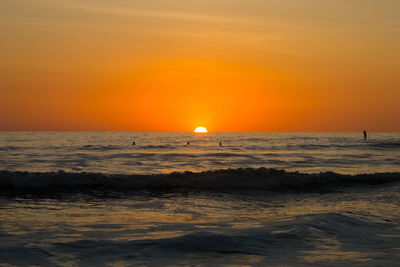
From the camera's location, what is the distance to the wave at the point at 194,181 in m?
15.8

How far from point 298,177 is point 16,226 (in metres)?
12.5

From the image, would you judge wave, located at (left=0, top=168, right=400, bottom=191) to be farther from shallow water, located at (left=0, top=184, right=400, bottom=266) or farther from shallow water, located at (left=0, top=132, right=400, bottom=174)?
shallow water, located at (left=0, top=132, right=400, bottom=174)

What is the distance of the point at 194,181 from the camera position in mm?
16875

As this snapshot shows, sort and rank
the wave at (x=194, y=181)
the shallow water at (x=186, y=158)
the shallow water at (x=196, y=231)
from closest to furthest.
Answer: the shallow water at (x=196, y=231) < the wave at (x=194, y=181) < the shallow water at (x=186, y=158)

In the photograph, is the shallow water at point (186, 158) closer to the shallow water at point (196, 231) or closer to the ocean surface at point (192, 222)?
the ocean surface at point (192, 222)

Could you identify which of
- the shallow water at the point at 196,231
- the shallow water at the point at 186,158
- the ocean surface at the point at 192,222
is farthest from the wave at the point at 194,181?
the shallow water at the point at 186,158

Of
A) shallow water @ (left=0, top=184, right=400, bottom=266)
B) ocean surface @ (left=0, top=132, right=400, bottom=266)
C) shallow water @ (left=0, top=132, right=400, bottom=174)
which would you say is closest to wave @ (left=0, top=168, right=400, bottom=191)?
ocean surface @ (left=0, top=132, right=400, bottom=266)

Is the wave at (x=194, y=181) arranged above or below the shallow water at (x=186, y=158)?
below

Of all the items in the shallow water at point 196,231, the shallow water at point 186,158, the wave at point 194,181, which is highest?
the shallow water at point 186,158

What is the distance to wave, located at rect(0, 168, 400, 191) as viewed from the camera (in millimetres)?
15750

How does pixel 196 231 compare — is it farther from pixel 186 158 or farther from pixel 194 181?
pixel 186 158

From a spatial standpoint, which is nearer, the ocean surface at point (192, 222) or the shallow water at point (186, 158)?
the ocean surface at point (192, 222)

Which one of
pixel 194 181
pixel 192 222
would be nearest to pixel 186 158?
pixel 194 181

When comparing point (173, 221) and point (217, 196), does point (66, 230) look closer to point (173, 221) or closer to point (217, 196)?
point (173, 221)
